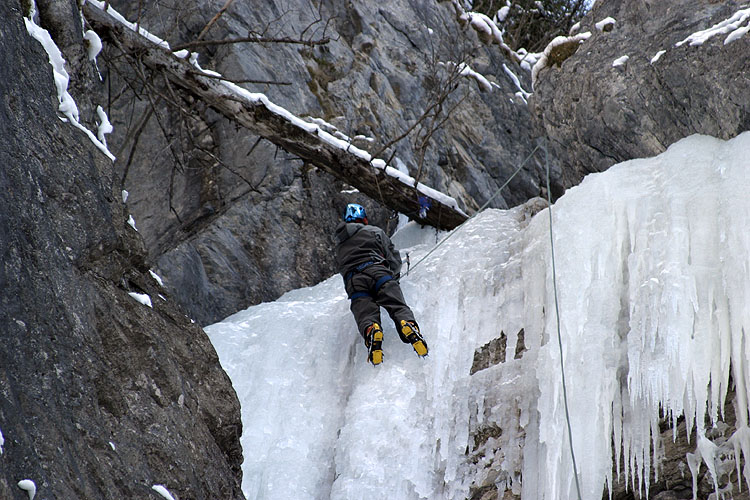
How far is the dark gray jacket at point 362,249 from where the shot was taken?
499 centimetres

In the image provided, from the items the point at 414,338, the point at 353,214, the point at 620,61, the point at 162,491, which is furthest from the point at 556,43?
the point at 162,491

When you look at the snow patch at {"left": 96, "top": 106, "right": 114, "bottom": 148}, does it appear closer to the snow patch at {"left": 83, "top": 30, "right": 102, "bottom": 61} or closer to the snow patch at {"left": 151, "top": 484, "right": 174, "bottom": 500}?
the snow patch at {"left": 83, "top": 30, "right": 102, "bottom": 61}

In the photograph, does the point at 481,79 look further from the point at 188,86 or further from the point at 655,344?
the point at 655,344

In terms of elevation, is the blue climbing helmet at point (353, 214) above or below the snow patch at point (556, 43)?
below

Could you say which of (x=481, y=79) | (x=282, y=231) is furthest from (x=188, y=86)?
(x=481, y=79)

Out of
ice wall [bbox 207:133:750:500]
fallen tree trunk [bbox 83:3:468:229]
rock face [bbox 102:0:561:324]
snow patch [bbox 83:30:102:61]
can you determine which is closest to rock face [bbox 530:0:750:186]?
ice wall [bbox 207:133:750:500]

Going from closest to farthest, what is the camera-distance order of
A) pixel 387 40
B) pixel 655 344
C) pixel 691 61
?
pixel 655 344 < pixel 691 61 < pixel 387 40

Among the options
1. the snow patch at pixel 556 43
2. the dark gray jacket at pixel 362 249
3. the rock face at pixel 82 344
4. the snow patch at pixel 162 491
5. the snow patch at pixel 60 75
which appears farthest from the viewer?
the snow patch at pixel 556 43

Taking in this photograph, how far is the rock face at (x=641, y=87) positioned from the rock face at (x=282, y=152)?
52.7 inches

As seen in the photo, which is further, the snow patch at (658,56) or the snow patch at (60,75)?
the snow patch at (658,56)

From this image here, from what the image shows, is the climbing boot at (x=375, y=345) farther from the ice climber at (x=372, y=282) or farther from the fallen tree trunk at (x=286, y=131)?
the fallen tree trunk at (x=286, y=131)

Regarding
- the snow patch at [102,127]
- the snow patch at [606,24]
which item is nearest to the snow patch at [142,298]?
the snow patch at [102,127]

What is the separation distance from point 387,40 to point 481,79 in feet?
3.87

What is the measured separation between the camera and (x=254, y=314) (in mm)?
5469
